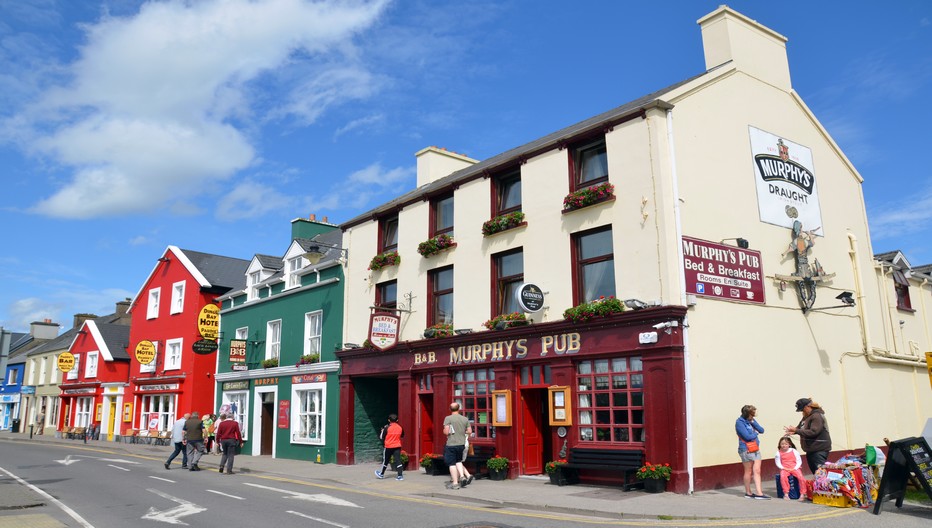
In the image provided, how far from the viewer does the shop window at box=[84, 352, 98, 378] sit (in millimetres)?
42188

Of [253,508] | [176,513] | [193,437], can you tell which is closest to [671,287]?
[253,508]

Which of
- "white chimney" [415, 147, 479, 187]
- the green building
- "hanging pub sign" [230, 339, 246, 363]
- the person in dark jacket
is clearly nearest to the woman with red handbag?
the person in dark jacket

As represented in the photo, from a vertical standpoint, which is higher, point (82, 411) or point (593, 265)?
point (593, 265)

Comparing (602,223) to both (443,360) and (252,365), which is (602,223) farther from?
(252,365)

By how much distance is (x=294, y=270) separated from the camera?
27188 millimetres

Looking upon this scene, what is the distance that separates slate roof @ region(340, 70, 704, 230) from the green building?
7.65 ft

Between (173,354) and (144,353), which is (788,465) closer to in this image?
(173,354)

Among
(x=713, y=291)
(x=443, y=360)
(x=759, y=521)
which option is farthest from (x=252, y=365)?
(x=759, y=521)

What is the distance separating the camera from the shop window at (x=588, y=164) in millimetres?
16656

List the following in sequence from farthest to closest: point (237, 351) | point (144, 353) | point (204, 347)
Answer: point (144, 353), point (204, 347), point (237, 351)

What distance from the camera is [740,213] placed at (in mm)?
16281

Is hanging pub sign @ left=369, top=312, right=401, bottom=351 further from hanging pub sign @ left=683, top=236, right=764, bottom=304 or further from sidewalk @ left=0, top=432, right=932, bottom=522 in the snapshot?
hanging pub sign @ left=683, top=236, right=764, bottom=304

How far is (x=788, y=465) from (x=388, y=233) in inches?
572

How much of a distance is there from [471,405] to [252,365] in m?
13.0
